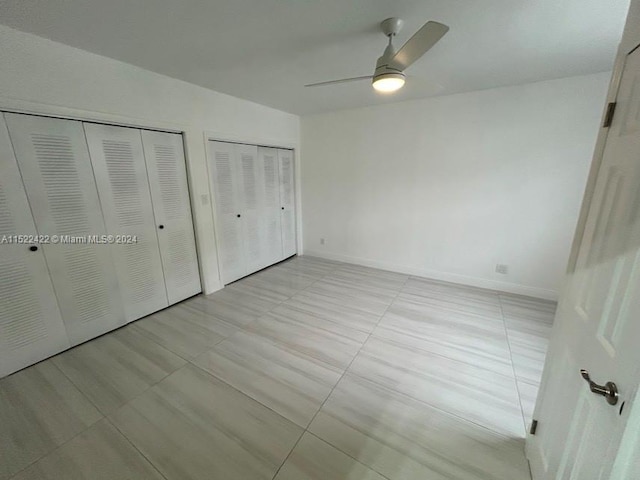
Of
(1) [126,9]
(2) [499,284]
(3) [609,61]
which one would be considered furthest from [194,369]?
(3) [609,61]

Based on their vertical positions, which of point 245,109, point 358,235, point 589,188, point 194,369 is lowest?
point 194,369

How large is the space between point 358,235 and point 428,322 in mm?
1976

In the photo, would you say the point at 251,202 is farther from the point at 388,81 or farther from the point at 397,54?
the point at 397,54

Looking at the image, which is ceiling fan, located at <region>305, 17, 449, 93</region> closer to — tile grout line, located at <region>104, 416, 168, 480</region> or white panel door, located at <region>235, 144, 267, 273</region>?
white panel door, located at <region>235, 144, 267, 273</region>

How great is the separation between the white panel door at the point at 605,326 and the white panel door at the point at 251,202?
11.4 feet

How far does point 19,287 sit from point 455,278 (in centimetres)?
460

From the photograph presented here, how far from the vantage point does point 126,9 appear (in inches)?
60.5

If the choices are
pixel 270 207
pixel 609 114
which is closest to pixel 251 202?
pixel 270 207

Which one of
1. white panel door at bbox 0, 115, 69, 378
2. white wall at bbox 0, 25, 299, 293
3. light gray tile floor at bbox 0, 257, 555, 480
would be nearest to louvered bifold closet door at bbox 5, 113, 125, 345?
white panel door at bbox 0, 115, 69, 378

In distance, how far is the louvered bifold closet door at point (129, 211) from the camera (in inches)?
89.7

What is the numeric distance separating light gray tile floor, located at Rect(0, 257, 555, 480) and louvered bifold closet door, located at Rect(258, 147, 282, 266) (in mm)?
1511

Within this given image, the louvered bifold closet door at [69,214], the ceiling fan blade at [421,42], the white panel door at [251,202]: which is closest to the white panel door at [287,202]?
the white panel door at [251,202]

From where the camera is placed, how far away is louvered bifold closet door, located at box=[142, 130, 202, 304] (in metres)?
2.64

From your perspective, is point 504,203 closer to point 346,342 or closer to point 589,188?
point 589,188
